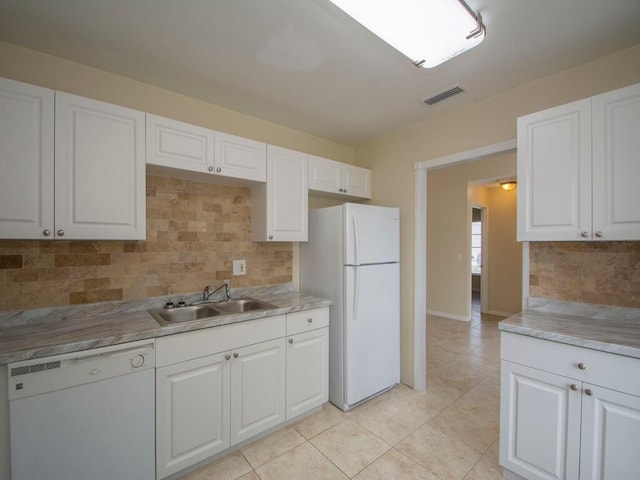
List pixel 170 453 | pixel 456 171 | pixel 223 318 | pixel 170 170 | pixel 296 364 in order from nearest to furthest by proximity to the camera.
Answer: pixel 170 453 → pixel 223 318 → pixel 170 170 → pixel 296 364 → pixel 456 171

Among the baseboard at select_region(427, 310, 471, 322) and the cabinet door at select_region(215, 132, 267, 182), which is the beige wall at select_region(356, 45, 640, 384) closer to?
the cabinet door at select_region(215, 132, 267, 182)

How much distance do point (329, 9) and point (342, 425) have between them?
2.70 metres

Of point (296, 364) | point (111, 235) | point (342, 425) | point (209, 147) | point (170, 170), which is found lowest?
point (342, 425)

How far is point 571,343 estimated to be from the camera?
140cm

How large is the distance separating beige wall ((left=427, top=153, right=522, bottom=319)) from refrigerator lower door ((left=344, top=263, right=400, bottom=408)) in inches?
111

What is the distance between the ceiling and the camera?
1.41 m

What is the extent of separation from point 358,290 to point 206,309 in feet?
4.05

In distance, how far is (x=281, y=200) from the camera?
2393 millimetres

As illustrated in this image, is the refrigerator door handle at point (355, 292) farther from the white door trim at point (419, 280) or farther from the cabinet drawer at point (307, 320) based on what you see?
the white door trim at point (419, 280)

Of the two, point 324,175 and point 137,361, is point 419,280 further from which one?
point 137,361

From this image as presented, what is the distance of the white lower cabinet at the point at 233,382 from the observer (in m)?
1.60

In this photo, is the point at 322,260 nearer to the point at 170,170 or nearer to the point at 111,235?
the point at 170,170

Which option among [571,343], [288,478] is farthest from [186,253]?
[571,343]

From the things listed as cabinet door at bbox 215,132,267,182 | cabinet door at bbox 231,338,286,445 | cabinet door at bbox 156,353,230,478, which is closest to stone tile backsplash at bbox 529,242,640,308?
cabinet door at bbox 231,338,286,445
